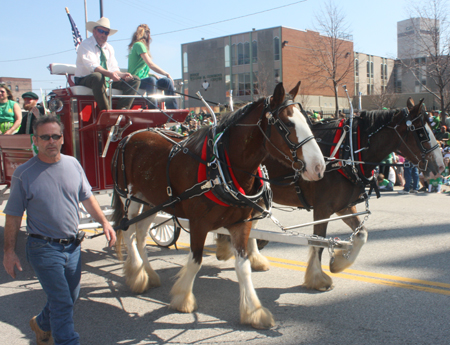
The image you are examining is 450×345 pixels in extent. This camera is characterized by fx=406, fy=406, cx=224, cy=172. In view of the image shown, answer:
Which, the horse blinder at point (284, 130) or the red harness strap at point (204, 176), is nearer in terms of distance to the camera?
the horse blinder at point (284, 130)

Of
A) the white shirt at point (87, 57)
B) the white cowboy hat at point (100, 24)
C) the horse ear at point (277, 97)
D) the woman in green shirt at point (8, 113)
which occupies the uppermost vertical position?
the white cowboy hat at point (100, 24)

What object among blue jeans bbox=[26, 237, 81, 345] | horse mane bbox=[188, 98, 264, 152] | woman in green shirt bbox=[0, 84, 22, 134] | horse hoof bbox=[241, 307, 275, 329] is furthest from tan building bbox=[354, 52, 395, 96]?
blue jeans bbox=[26, 237, 81, 345]

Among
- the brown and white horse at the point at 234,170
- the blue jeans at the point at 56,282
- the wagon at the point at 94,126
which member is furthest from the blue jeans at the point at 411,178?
the blue jeans at the point at 56,282

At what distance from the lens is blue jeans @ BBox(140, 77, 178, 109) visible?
6.53 m

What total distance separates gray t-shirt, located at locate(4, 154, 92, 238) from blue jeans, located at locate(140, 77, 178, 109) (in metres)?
3.55

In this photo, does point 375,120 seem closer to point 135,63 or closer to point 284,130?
point 284,130

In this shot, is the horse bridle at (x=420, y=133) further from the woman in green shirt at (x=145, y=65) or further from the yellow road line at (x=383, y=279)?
the woman in green shirt at (x=145, y=65)

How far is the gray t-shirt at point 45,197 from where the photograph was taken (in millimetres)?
3006

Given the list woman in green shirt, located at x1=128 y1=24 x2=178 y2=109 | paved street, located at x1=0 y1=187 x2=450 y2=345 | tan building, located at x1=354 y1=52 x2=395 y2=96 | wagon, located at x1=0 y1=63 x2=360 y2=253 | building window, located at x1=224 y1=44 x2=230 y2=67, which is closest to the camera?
paved street, located at x1=0 y1=187 x2=450 y2=345

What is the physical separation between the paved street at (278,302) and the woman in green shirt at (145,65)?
265cm

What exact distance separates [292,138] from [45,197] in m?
2.02

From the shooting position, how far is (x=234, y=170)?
3.88 m

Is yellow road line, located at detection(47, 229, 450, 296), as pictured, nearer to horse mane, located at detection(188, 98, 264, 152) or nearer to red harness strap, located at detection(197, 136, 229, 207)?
red harness strap, located at detection(197, 136, 229, 207)

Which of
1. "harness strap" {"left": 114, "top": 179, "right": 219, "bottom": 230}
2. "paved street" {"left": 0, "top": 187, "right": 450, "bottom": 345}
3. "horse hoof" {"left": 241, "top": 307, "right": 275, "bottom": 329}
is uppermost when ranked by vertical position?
"harness strap" {"left": 114, "top": 179, "right": 219, "bottom": 230}
